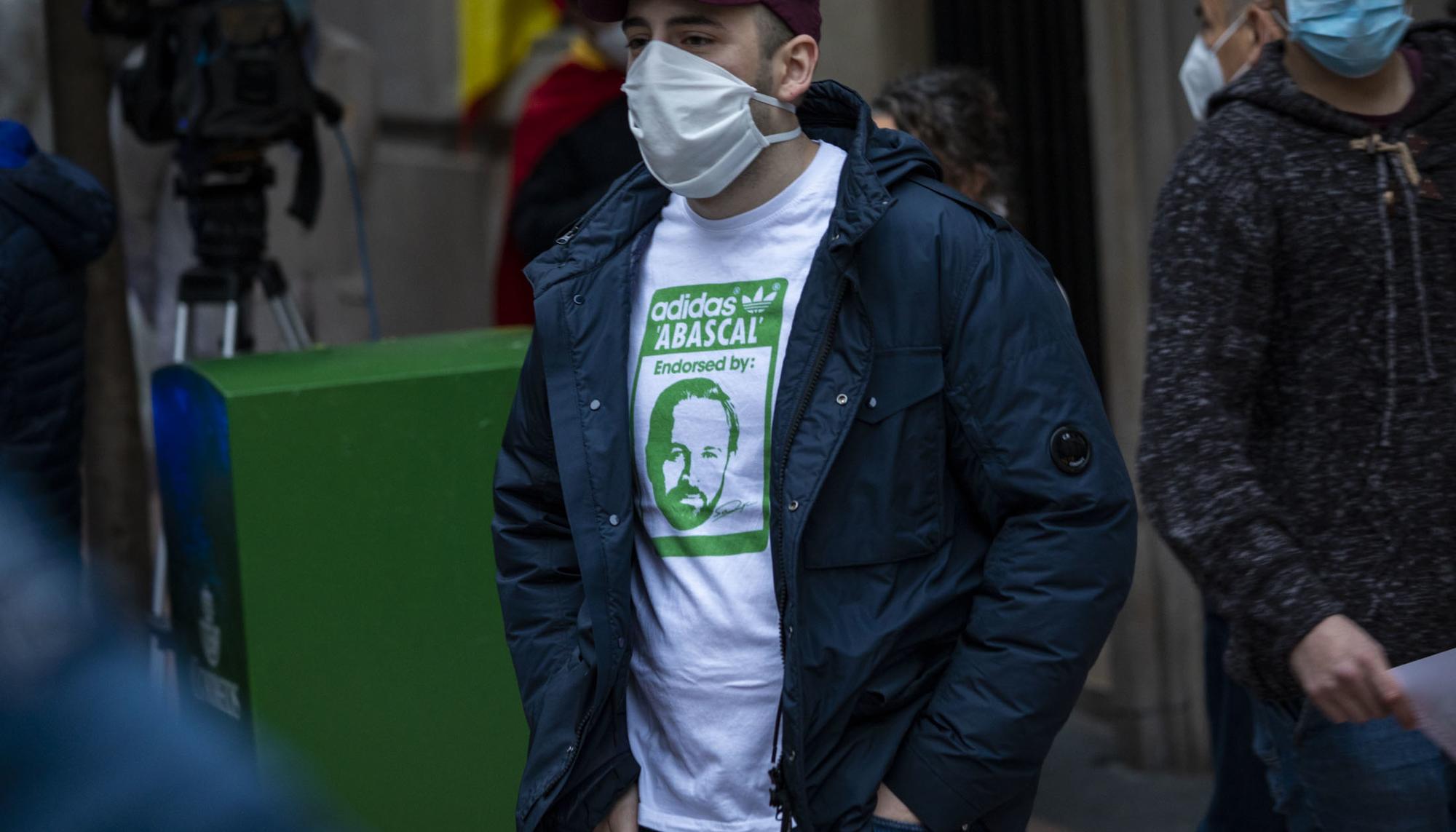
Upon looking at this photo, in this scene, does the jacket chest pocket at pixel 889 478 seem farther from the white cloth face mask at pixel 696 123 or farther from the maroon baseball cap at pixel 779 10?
the maroon baseball cap at pixel 779 10

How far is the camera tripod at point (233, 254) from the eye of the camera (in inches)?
192

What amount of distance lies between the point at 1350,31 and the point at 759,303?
1009mm

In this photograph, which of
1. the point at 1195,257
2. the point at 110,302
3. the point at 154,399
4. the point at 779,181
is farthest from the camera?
the point at 110,302

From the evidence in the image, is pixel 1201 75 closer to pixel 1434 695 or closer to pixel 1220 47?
pixel 1220 47

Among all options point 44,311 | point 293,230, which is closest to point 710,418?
point 44,311

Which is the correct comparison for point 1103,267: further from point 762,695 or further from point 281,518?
point 762,695

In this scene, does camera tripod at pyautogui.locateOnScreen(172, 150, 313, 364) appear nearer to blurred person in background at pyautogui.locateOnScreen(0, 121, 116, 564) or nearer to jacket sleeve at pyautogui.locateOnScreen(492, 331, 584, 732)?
blurred person in background at pyautogui.locateOnScreen(0, 121, 116, 564)

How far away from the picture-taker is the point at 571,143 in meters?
5.49

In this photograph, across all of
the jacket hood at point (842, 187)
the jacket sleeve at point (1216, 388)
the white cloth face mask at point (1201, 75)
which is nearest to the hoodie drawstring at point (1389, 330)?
the jacket sleeve at point (1216, 388)

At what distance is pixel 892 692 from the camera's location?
2.45 metres

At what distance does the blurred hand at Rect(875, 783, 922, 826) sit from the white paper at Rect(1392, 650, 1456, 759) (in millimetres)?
680

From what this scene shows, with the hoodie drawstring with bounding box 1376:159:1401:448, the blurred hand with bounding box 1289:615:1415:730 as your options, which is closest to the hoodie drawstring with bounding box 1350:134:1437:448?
the hoodie drawstring with bounding box 1376:159:1401:448

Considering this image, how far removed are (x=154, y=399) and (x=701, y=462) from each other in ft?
7.07

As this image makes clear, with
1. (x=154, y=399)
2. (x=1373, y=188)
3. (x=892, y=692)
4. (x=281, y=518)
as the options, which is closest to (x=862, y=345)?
(x=892, y=692)
